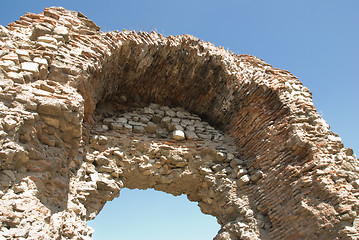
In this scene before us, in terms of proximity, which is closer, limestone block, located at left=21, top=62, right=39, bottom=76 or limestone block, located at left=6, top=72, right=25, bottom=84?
limestone block, located at left=6, top=72, right=25, bottom=84

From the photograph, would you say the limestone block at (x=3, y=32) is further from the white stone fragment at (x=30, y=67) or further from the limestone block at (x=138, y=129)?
the limestone block at (x=138, y=129)

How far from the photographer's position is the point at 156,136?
5.71 meters

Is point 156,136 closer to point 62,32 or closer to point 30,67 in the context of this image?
point 62,32

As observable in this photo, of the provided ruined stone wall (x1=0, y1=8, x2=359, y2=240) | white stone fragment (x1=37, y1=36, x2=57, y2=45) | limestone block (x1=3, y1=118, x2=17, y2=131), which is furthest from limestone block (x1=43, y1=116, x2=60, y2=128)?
white stone fragment (x1=37, y1=36, x2=57, y2=45)

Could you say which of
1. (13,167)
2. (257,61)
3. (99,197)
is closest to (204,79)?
(257,61)

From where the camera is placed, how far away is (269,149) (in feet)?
16.4

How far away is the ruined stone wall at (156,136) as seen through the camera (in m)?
3.26

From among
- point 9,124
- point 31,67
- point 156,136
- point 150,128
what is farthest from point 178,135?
point 9,124

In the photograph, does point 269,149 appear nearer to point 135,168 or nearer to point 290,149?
point 290,149

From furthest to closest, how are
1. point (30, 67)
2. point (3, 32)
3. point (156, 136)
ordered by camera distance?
point (156, 136) < point (3, 32) < point (30, 67)

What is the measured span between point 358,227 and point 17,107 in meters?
4.04

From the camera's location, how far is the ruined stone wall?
326 centimetres

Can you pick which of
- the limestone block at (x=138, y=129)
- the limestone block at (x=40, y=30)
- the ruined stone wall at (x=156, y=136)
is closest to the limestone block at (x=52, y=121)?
the ruined stone wall at (x=156, y=136)

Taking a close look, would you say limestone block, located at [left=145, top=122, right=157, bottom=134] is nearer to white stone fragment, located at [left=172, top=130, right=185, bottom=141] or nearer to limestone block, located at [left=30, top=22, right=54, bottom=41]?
white stone fragment, located at [left=172, top=130, right=185, bottom=141]
